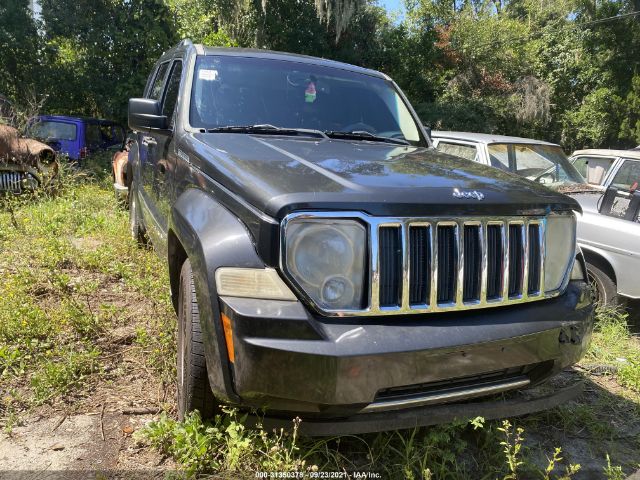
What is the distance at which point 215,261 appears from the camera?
6.41 feet

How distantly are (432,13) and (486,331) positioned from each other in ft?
75.7

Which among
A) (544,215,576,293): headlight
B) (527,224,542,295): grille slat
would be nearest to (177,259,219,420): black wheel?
(527,224,542,295): grille slat

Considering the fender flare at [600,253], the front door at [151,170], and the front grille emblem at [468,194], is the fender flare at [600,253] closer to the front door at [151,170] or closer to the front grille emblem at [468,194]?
the front grille emblem at [468,194]

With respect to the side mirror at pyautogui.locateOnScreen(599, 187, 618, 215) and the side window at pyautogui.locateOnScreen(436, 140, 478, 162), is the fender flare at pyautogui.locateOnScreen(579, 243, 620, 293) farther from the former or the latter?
the side window at pyautogui.locateOnScreen(436, 140, 478, 162)

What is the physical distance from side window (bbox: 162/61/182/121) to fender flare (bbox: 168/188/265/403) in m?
1.41

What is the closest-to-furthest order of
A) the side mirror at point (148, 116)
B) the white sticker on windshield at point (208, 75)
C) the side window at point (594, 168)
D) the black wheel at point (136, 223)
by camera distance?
the side mirror at point (148, 116) → the white sticker on windshield at point (208, 75) → the black wheel at point (136, 223) → the side window at point (594, 168)

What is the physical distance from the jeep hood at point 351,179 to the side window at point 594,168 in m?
3.63

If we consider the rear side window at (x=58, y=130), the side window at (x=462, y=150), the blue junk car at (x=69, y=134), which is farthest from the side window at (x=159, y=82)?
the rear side window at (x=58, y=130)

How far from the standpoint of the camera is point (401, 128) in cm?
370

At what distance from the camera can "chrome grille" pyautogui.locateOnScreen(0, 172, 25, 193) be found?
7.11 meters

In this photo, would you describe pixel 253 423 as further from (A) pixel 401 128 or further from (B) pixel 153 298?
(A) pixel 401 128

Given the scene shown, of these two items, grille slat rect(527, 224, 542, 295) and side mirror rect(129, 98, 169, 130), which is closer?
grille slat rect(527, 224, 542, 295)

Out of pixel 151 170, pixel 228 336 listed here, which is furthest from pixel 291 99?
pixel 228 336

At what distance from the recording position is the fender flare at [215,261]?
1.91 metres
